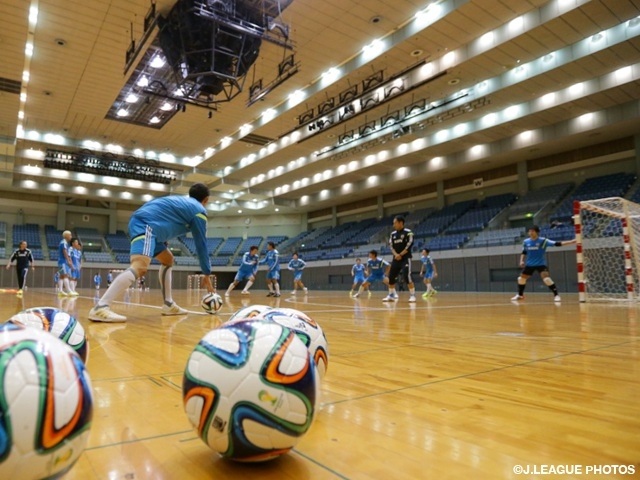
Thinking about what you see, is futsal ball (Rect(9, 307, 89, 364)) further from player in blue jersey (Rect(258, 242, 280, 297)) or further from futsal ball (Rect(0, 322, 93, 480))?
player in blue jersey (Rect(258, 242, 280, 297))

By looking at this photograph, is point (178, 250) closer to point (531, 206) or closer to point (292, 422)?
point (531, 206)

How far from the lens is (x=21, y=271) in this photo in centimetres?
1190

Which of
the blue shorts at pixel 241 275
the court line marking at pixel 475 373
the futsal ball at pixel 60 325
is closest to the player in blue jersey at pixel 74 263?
the blue shorts at pixel 241 275

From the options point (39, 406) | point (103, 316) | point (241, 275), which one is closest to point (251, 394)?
point (39, 406)

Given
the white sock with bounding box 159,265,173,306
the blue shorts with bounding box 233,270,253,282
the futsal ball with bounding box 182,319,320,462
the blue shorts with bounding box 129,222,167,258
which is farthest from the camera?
the blue shorts with bounding box 233,270,253,282

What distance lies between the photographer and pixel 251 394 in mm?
1008

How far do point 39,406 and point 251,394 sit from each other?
1.40 feet

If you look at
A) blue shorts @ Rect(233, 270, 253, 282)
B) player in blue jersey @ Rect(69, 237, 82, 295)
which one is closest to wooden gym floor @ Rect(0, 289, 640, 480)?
blue shorts @ Rect(233, 270, 253, 282)

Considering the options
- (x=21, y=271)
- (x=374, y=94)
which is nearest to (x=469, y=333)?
(x=21, y=271)

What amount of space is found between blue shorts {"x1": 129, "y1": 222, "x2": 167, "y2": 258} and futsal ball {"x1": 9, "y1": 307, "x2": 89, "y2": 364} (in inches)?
91.8

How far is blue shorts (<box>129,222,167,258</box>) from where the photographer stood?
4.38 m

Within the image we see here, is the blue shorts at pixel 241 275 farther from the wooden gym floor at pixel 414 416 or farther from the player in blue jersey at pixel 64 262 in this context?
the wooden gym floor at pixel 414 416

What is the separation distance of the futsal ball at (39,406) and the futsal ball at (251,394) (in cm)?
27

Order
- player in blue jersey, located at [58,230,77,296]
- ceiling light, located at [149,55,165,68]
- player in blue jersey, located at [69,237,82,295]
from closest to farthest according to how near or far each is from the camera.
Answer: player in blue jersey, located at [58,230,77,296]
player in blue jersey, located at [69,237,82,295]
ceiling light, located at [149,55,165,68]
